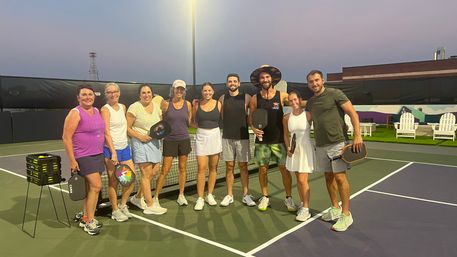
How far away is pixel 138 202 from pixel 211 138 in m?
1.32

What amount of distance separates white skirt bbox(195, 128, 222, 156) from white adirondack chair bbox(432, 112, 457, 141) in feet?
34.2

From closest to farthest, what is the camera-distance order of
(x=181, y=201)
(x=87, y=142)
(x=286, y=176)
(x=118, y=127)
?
(x=87, y=142) → (x=118, y=127) → (x=286, y=176) → (x=181, y=201)

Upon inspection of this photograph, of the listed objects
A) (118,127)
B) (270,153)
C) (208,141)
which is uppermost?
(118,127)

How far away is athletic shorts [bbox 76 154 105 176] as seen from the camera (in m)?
3.51

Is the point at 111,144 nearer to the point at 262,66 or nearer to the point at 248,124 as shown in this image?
the point at 248,124

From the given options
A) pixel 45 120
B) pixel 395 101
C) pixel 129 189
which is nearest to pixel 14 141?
pixel 45 120

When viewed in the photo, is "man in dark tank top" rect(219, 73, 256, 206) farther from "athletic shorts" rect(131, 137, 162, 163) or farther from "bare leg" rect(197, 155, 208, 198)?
"athletic shorts" rect(131, 137, 162, 163)

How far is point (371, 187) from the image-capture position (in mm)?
5742

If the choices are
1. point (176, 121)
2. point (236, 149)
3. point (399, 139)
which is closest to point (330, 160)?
point (236, 149)

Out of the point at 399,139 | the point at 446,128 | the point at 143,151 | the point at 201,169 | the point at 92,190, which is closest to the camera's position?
the point at 92,190

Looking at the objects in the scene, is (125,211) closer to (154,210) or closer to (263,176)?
(154,210)

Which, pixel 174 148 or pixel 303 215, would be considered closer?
pixel 303 215

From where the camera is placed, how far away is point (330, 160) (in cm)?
384

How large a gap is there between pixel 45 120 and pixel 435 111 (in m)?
14.8
